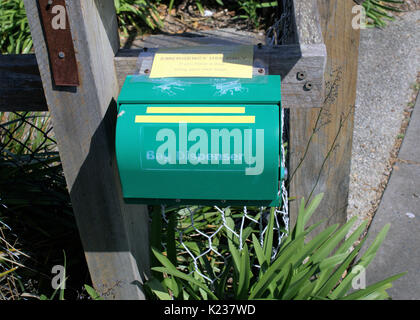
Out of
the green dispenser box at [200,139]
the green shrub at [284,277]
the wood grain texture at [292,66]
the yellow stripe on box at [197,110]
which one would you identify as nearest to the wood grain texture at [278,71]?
the wood grain texture at [292,66]

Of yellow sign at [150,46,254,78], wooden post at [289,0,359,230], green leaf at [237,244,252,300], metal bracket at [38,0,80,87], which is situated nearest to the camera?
metal bracket at [38,0,80,87]

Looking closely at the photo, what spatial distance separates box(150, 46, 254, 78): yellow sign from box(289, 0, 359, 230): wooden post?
47cm

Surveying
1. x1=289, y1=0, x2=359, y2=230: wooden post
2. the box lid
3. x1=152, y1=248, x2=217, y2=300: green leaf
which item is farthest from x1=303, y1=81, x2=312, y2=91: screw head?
x1=152, y1=248, x2=217, y2=300: green leaf

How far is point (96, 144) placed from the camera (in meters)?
1.59

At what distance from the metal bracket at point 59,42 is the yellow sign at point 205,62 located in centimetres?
25

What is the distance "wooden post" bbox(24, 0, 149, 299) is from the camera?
4.75 feet

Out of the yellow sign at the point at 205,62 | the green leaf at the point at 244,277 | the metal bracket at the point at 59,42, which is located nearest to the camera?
the metal bracket at the point at 59,42

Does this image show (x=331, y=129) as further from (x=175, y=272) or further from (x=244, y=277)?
(x=175, y=272)

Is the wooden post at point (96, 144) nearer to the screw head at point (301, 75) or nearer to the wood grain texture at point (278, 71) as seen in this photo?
the wood grain texture at point (278, 71)

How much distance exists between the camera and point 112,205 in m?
1.70

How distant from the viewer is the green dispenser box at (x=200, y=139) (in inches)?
55.0

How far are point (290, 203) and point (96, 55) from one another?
54.1 inches

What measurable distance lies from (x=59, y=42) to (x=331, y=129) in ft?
4.40

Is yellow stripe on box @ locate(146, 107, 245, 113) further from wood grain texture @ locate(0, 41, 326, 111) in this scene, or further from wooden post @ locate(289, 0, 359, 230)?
wooden post @ locate(289, 0, 359, 230)
